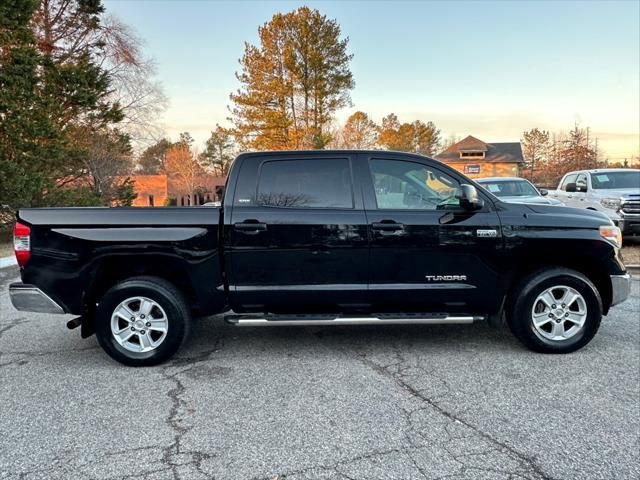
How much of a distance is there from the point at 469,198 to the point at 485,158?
182ft

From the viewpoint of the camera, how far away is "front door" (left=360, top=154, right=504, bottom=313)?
400cm

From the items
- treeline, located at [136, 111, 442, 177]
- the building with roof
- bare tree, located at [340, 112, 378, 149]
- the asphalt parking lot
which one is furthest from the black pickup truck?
the building with roof

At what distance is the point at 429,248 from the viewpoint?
401cm

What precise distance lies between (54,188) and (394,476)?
1638 centimetres

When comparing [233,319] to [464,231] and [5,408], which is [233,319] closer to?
[5,408]

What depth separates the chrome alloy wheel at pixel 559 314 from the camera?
4105 millimetres

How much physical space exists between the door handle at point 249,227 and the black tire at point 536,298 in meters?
2.43

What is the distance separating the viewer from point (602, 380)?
358cm

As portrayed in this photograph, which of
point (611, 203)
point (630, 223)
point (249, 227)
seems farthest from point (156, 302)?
point (611, 203)

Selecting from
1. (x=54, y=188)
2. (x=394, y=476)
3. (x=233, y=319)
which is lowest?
(x=394, y=476)

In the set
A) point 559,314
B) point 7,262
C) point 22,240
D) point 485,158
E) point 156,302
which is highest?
point 485,158

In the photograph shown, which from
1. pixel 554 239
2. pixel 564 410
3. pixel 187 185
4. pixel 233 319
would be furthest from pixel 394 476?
pixel 187 185

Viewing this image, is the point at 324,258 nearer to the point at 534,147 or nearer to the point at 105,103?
the point at 105,103

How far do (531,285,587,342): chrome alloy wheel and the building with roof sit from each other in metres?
50.9
